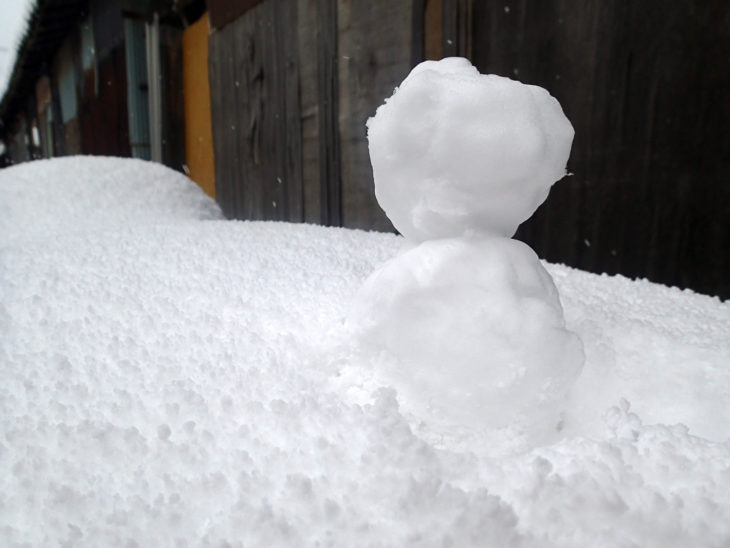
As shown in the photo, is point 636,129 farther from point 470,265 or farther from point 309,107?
point 309,107

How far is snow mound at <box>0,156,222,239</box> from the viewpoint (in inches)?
80.8

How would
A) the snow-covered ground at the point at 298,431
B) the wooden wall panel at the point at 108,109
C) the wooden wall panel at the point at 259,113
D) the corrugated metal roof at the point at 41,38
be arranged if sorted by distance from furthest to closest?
the corrugated metal roof at the point at 41,38 → the wooden wall panel at the point at 108,109 → the wooden wall panel at the point at 259,113 → the snow-covered ground at the point at 298,431

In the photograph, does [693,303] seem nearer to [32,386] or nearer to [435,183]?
[435,183]

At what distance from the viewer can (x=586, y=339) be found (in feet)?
3.35

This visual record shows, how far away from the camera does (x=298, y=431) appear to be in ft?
2.32

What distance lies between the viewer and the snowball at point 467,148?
0.84 metres

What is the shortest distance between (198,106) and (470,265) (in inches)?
210

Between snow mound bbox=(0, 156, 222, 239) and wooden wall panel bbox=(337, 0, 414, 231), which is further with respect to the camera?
wooden wall panel bbox=(337, 0, 414, 231)

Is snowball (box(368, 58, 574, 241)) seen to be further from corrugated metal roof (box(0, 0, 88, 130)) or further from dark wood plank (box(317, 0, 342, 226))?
corrugated metal roof (box(0, 0, 88, 130))

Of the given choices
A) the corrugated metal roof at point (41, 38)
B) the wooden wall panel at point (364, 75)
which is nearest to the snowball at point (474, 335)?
the wooden wall panel at point (364, 75)

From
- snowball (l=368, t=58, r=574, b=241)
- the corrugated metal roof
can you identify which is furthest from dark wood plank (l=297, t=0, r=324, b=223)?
the corrugated metal roof

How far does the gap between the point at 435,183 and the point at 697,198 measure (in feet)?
5.22

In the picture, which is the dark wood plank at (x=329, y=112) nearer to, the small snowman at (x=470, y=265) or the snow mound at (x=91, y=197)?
the snow mound at (x=91, y=197)

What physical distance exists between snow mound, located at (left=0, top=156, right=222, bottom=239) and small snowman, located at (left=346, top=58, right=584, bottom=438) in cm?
152
